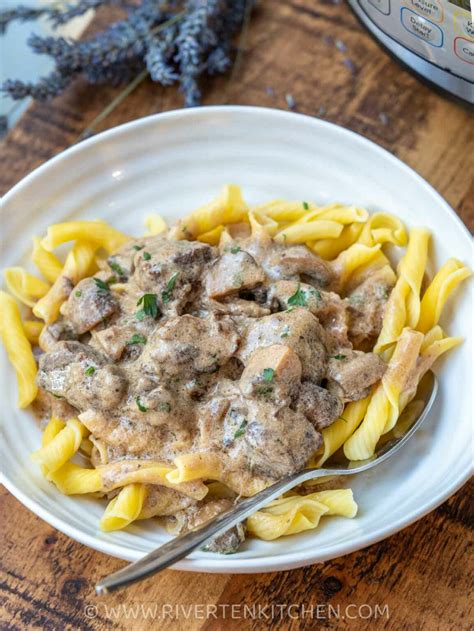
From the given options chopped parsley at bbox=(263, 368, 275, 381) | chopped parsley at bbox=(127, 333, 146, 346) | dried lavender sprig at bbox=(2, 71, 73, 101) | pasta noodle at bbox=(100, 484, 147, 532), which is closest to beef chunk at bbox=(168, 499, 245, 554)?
pasta noodle at bbox=(100, 484, 147, 532)

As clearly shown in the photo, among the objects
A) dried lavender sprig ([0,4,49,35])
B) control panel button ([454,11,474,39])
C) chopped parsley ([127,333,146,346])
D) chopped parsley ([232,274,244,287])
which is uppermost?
control panel button ([454,11,474,39])

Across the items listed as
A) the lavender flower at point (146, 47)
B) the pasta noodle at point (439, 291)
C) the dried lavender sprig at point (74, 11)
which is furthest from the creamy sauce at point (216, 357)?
the dried lavender sprig at point (74, 11)

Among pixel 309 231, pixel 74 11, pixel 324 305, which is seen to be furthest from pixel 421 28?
pixel 74 11

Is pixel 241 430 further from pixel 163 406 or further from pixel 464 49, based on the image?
pixel 464 49

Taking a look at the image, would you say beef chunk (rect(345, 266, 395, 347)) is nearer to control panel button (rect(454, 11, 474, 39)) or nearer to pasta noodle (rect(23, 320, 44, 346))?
control panel button (rect(454, 11, 474, 39))

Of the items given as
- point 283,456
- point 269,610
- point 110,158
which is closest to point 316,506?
point 283,456

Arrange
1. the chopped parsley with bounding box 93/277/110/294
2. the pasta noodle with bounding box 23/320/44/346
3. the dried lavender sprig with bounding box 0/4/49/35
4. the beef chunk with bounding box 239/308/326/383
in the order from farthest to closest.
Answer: the dried lavender sprig with bounding box 0/4/49/35 → the pasta noodle with bounding box 23/320/44/346 → the chopped parsley with bounding box 93/277/110/294 → the beef chunk with bounding box 239/308/326/383

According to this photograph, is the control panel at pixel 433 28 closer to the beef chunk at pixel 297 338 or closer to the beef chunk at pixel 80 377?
the beef chunk at pixel 297 338
